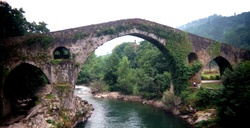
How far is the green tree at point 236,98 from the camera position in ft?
42.0

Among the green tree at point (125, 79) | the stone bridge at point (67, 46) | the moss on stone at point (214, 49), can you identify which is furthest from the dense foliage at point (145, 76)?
the stone bridge at point (67, 46)

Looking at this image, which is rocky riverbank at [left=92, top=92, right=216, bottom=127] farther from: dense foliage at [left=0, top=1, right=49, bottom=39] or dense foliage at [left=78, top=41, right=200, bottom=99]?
dense foliage at [left=0, top=1, right=49, bottom=39]

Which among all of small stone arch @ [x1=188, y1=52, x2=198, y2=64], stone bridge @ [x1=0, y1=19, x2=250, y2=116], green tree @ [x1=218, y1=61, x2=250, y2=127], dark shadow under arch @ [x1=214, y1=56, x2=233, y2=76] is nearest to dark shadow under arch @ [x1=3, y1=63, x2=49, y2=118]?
stone bridge @ [x1=0, y1=19, x2=250, y2=116]

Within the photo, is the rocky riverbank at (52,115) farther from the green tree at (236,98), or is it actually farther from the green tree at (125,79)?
the green tree at (125,79)

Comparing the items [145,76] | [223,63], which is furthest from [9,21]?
[223,63]

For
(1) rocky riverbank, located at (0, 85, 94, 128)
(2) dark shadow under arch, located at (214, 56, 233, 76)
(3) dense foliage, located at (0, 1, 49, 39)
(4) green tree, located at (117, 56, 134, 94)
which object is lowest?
(1) rocky riverbank, located at (0, 85, 94, 128)

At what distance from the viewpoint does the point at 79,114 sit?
725 inches

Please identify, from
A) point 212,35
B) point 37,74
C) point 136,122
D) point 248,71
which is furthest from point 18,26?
point 212,35

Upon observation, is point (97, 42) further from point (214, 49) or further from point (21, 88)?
point (214, 49)

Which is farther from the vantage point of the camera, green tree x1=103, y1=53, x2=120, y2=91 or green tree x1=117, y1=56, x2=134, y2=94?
green tree x1=103, y1=53, x2=120, y2=91

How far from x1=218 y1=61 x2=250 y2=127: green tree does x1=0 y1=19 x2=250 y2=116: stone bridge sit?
31.0 feet

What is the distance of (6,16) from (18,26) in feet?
6.00

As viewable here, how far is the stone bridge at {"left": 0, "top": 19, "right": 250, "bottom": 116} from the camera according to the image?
17453 mm

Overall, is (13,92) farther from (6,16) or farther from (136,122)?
(136,122)
